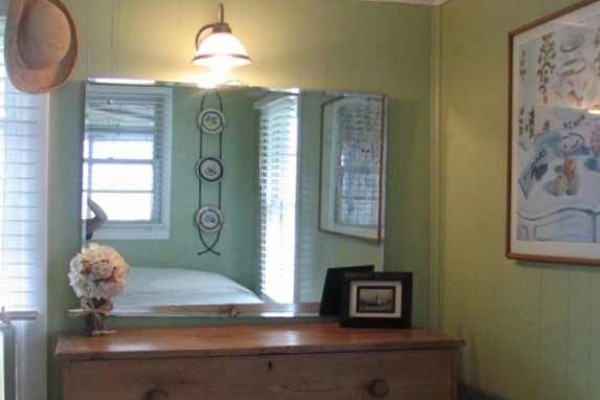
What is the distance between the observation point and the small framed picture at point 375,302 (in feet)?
9.42

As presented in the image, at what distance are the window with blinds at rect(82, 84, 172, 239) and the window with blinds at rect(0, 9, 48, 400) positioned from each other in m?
0.16

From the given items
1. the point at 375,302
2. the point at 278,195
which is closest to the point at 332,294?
the point at 375,302

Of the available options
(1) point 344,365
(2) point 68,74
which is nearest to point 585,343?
(1) point 344,365

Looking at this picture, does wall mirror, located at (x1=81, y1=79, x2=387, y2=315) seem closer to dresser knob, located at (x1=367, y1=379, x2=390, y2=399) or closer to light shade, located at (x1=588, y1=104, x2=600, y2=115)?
dresser knob, located at (x1=367, y1=379, x2=390, y2=399)

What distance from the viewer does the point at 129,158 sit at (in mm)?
2814

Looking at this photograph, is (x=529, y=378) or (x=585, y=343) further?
(x=529, y=378)

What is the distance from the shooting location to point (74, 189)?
110 inches

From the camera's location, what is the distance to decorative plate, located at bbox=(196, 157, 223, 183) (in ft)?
9.48

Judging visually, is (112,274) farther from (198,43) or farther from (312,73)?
(312,73)

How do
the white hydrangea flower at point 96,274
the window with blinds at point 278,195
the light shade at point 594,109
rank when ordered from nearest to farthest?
the light shade at point 594,109
the white hydrangea flower at point 96,274
the window with blinds at point 278,195

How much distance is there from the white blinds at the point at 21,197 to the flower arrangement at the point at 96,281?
0.17 m

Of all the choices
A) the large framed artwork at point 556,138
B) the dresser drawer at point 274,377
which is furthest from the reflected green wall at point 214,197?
the large framed artwork at point 556,138

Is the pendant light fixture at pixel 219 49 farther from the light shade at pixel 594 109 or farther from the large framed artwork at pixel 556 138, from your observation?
the light shade at pixel 594 109

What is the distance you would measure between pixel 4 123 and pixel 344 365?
141cm
